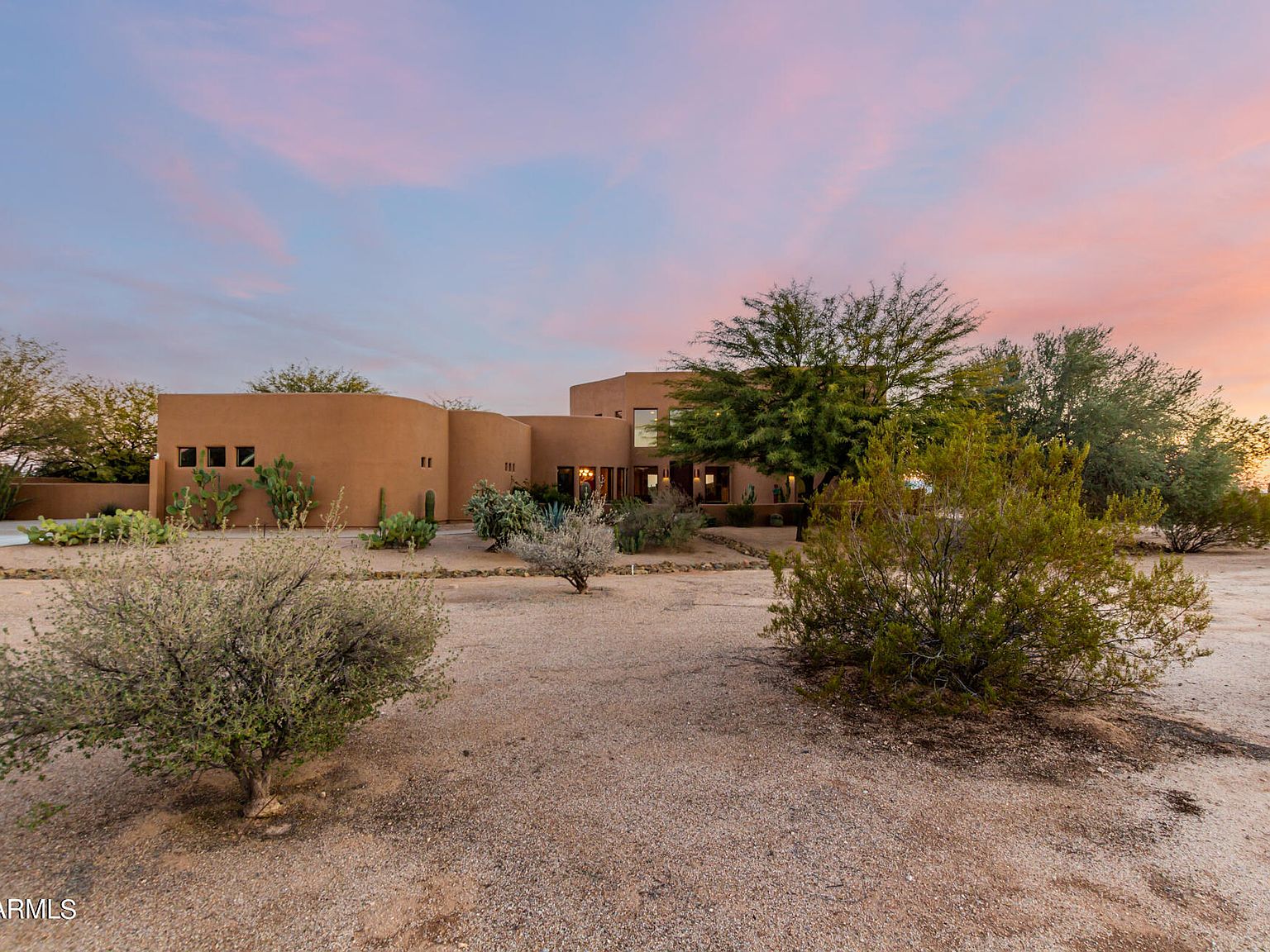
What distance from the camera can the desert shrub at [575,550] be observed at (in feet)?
28.1

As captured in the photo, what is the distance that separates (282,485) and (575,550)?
13.2m

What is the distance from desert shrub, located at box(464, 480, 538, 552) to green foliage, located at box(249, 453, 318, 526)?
7473mm

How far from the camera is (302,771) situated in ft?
10.2

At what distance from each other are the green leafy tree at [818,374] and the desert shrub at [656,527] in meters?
1.93

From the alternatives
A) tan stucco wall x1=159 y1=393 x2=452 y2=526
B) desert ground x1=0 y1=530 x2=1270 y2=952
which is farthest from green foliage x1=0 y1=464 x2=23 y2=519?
desert ground x1=0 y1=530 x2=1270 y2=952

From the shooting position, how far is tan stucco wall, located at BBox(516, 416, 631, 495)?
25.8 meters

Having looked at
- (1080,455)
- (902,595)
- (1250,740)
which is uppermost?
(1080,455)

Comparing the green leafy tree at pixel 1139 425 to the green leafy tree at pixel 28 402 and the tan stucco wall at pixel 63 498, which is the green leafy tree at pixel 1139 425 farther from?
the green leafy tree at pixel 28 402

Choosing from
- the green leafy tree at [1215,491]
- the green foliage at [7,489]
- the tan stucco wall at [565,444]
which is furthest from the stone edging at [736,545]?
the green foliage at [7,489]

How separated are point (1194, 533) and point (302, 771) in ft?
69.1

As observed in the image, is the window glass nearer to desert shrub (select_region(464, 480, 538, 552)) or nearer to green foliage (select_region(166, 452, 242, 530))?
desert shrub (select_region(464, 480, 538, 552))

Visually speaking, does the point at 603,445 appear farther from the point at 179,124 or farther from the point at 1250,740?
the point at 1250,740

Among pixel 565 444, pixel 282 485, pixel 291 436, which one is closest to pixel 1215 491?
pixel 565 444

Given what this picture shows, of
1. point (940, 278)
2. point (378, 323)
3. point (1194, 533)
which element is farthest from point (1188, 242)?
point (378, 323)
